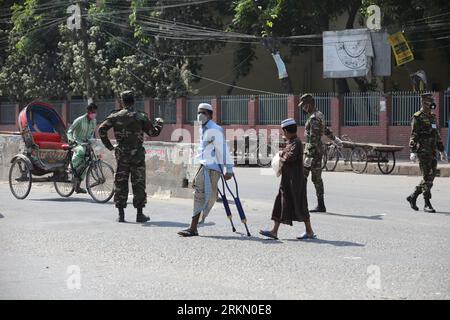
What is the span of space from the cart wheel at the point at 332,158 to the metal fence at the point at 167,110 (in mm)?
14615

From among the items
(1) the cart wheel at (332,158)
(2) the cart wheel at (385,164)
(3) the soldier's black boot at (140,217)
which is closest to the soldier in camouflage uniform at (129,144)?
(3) the soldier's black boot at (140,217)

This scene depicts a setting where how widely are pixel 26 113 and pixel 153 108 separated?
24005 mm

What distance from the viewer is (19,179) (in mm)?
14578

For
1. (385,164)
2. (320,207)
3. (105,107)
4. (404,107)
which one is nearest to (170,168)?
(320,207)

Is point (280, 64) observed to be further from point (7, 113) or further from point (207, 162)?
point (207, 162)

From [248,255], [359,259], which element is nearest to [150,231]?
[248,255]

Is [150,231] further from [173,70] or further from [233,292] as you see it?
[173,70]

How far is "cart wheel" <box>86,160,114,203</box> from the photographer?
43.6 feet

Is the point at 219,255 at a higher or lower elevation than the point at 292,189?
lower

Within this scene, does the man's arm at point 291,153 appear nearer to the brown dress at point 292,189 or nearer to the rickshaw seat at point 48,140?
the brown dress at point 292,189

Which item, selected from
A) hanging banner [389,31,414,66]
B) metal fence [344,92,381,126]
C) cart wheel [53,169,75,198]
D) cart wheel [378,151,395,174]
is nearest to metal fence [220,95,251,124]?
metal fence [344,92,381,126]

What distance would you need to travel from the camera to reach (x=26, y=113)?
15.3 m

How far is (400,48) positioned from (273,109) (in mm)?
6165

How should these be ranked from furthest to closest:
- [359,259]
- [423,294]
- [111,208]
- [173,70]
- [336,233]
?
[173,70], [111,208], [336,233], [359,259], [423,294]
